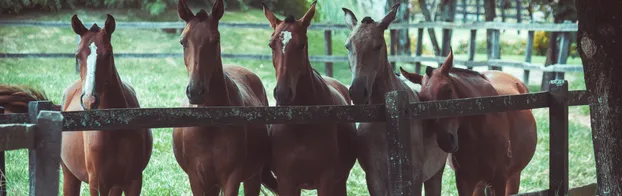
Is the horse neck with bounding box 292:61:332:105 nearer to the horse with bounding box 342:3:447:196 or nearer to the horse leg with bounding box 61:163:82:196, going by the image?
the horse with bounding box 342:3:447:196

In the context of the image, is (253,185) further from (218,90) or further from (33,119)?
(33,119)

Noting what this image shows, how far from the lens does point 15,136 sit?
3221 millimetres

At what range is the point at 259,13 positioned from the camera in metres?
21.1

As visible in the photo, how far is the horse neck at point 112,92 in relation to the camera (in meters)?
5.21

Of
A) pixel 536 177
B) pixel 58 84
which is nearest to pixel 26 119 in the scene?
pixel 536 177

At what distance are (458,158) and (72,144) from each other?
2752 mm

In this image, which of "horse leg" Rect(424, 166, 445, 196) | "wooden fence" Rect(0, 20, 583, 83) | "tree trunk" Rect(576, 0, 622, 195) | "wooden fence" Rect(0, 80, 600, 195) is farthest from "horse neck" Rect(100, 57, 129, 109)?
"wooden fence" Rect(0, 20, 583, 83)

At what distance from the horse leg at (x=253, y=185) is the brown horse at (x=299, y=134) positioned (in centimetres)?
37

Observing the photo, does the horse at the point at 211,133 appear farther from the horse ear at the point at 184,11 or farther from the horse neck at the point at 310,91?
the horse neck at the point at 310,91

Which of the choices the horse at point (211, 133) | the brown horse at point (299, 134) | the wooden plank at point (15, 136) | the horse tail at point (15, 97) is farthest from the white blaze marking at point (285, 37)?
the horse tail at point (15, 97)

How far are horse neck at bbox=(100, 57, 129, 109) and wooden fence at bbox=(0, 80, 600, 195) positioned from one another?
403 millimetres

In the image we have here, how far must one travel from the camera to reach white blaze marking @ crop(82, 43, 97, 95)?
4.94 meters

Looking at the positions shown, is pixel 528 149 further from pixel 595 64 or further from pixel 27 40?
pixel 27 40

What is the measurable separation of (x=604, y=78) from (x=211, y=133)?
2.45 m
